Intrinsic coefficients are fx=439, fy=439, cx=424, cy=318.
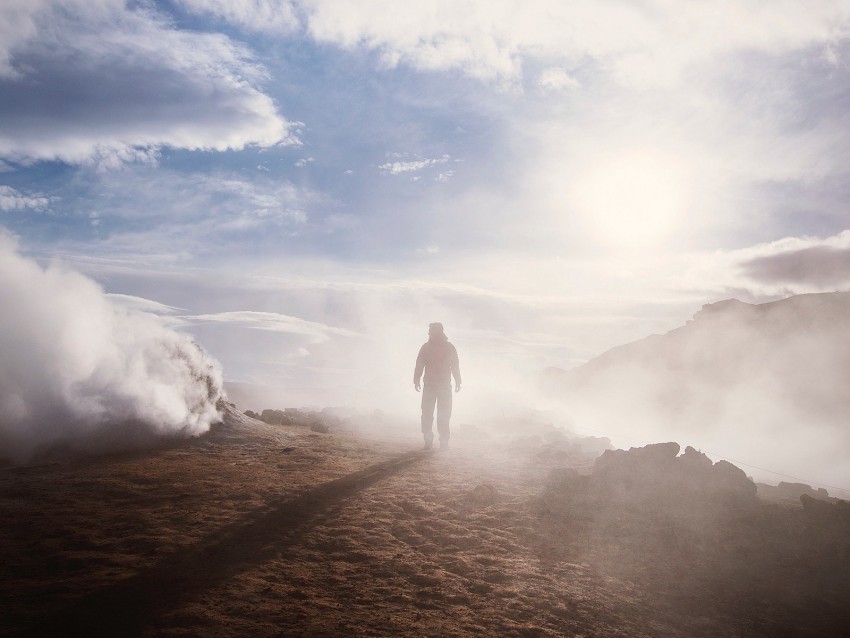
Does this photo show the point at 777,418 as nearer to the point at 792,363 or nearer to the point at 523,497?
the point at 792,363

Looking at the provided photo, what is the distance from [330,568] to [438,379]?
848cm

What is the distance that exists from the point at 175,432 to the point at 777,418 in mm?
89074

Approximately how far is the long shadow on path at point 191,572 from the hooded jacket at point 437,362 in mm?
6225

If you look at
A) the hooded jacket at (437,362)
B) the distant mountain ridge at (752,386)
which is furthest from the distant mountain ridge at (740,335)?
the hooded jacket at (437,362)

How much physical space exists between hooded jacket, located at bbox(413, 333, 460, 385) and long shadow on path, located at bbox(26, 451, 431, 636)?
6225mm

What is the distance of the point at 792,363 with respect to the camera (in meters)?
71.9

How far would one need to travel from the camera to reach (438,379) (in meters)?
12.8

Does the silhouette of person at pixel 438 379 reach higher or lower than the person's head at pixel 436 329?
lower

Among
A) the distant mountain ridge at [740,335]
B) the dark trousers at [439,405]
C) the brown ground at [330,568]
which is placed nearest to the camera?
the brown ground at [330,568]

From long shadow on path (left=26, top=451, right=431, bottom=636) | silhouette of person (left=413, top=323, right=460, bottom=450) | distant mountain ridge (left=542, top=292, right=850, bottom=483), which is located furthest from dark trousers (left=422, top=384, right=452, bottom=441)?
distant mountain ridge (left=542, top=292, right=850, bottom=483)

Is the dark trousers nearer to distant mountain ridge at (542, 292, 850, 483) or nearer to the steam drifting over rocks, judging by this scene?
the steam drifting over rocks

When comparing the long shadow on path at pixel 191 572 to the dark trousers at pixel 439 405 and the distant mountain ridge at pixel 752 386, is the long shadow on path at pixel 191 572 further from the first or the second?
the distant mountain ridge at pixel 752 386

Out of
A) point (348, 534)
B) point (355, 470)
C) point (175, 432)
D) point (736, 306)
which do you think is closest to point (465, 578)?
point (348, 534)

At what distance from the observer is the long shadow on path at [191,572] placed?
10.5 ft
